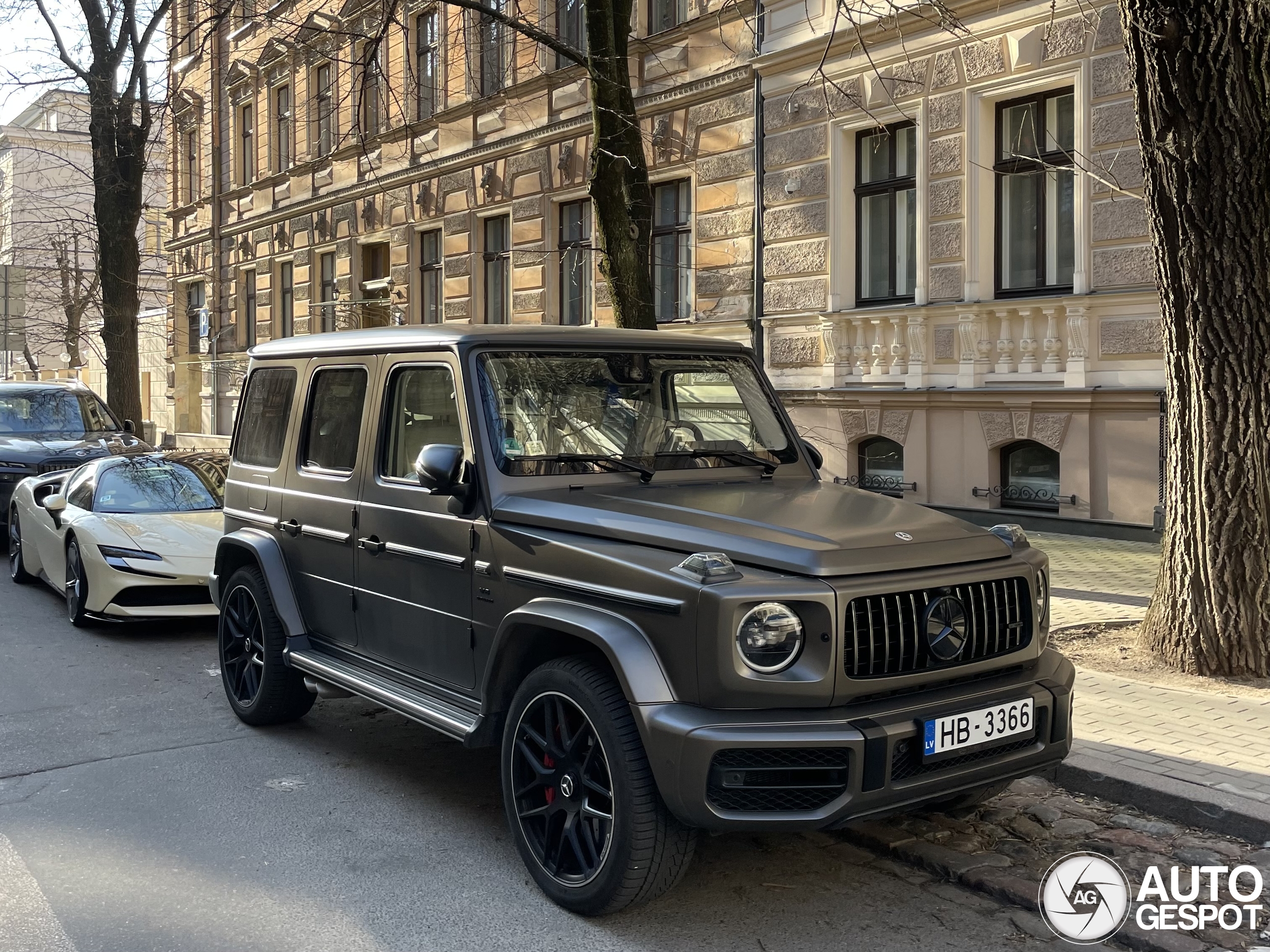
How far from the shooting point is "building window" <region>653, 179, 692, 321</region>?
17.8 m

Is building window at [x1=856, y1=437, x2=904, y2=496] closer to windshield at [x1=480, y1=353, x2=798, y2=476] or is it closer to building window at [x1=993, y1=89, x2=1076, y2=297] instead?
building window at [x1=993, y1=89, x2=1076, y2=297]

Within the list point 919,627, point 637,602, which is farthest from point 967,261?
point 637,602

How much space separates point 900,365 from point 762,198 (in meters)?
3.24

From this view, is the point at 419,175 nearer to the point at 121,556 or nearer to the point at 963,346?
the point at 963,346

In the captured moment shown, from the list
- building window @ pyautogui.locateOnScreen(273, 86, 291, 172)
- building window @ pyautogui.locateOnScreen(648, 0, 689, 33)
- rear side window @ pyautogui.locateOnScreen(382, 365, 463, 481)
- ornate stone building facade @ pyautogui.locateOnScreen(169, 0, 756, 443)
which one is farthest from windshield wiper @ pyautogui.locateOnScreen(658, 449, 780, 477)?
building window @ pyautogui.locateOnScreen(273, 86, 291, 172)

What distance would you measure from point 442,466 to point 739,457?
132 centimetres

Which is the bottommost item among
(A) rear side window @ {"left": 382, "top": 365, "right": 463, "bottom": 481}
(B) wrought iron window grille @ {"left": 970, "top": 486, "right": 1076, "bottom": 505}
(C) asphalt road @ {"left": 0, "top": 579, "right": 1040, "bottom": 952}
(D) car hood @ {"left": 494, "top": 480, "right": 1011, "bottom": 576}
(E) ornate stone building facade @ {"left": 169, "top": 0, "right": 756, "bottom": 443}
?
(C) asphalt road @ {"left": 0, "top": 579, "right": 1040, "bottom": 952}

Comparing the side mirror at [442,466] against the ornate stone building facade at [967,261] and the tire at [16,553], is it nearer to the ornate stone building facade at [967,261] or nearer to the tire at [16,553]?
the ornate stone building facade at [967,261]

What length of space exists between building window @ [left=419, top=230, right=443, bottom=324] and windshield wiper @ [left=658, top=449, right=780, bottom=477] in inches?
734

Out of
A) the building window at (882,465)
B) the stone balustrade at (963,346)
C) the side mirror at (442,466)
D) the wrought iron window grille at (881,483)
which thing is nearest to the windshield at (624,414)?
the side mirror at (442,466)

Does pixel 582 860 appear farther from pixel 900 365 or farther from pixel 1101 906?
pixel 900 365

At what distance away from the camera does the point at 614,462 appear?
496 centimetres

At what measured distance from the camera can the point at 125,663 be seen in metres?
8.20

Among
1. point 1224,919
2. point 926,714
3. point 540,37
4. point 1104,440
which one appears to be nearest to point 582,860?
point 926,714
